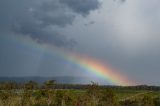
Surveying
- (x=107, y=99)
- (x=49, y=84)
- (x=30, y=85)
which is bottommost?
(x=107, y=99)

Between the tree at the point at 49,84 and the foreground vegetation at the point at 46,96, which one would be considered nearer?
the foreground vegetation at the point at 46,96

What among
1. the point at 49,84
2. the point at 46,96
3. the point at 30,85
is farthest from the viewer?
the point at 46,96

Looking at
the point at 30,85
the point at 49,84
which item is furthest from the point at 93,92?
the point at 30,85

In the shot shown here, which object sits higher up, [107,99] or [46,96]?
[46,96]

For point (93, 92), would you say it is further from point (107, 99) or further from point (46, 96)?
point (46, 96)

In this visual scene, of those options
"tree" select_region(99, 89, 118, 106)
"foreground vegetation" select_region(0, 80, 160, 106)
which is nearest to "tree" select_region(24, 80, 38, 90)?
"foreground vegetation" select_region(0, 80, 160, 106)

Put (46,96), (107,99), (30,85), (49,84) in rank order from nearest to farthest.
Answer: (107,99), (49,84), (30,85), (46,96)

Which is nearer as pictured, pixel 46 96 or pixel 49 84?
pixel 49 84

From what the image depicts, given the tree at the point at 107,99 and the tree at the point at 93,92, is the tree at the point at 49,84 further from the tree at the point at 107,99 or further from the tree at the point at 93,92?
the tree at the point at 107,99

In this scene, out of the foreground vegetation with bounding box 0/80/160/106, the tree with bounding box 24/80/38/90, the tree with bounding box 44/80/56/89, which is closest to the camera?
the foreground vegetation with bounding box 0/80/160/106

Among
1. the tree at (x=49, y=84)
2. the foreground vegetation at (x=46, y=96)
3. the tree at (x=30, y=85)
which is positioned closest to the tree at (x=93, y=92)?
the foreground vegetation at (x=46, y=96)

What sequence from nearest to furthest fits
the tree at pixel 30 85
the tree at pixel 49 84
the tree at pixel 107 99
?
the tree at pixel 107 99, the tree at pixel 30 85, the tree at pixel 49 84

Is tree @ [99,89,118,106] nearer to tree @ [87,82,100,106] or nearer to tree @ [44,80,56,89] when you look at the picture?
tree @ [87,82,100,106]

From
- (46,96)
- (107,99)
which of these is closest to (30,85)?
(46,96)
